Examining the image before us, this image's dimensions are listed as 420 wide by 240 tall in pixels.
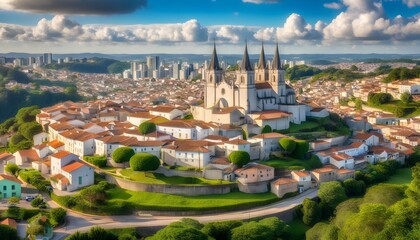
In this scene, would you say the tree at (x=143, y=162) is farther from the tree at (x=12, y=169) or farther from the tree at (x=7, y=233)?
the tree at (x=12, y=169)

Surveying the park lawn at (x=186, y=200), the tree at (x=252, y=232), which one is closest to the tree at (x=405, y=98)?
the park lawn at (x=186, y=200)

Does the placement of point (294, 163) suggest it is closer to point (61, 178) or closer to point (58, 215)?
point (61, 178)

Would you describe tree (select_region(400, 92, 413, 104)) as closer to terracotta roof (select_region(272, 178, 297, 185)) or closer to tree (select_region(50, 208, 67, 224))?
terracotta roof (select_region(272, 178, 297, 185))

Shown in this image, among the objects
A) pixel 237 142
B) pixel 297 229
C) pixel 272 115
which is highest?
pixel 272 115

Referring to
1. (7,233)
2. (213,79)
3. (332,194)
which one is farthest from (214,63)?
(7,233)

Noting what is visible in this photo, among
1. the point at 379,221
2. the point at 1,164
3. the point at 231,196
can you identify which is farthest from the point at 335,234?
the point at 1,164

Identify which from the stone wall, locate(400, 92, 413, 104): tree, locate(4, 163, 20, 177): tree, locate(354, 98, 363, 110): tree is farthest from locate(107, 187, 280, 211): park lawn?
locate(354, 98, 363, 110): tree

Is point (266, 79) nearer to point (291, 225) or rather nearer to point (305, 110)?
point (305, 110)
